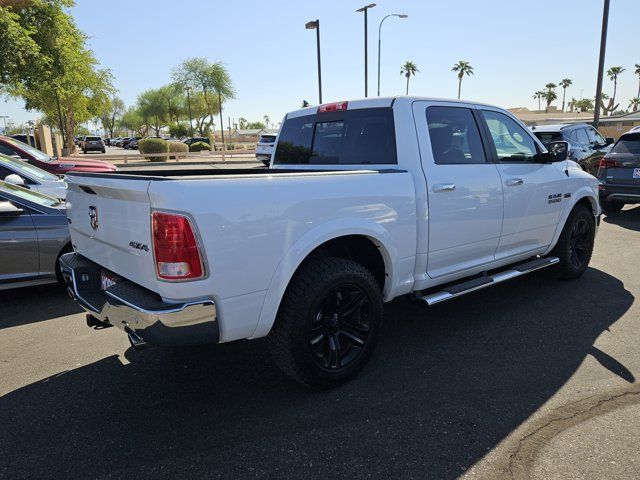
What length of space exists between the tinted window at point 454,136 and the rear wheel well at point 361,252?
0.90m

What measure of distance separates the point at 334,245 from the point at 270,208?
2.75 feet

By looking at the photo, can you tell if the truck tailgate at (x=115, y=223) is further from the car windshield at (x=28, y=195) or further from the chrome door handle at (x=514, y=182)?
the chrome door handle at (x=514, y=182)

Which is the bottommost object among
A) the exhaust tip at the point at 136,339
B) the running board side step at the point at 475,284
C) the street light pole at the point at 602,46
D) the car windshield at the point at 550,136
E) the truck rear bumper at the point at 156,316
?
the running board side step at the point at 475,284

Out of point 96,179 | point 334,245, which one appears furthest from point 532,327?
point 96,179

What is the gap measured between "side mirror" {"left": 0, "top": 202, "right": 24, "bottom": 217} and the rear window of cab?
8.88 ft

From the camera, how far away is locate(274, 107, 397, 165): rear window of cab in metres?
3.71

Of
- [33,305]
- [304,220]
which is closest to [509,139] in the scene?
[304,220]

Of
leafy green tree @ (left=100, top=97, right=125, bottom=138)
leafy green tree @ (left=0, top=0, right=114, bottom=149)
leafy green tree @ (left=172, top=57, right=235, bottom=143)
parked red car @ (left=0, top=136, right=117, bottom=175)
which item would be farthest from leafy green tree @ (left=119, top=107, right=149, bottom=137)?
parked red car @ (left=0, top=136, right=117, bottom=175)

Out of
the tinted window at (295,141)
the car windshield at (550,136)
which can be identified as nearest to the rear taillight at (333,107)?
the tinted window at (295,141)

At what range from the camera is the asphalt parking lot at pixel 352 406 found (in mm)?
2459

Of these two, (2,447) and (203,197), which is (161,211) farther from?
(2,447)

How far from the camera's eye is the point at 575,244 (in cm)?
537

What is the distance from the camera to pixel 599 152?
37.2ft

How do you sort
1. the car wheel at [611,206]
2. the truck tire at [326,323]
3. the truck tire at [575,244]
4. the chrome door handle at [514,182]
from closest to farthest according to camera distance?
the truck tire at [326,323] → the chrome door handle at [514,182] → the truck tire at [575,244] → the car wheel at [611,206]
